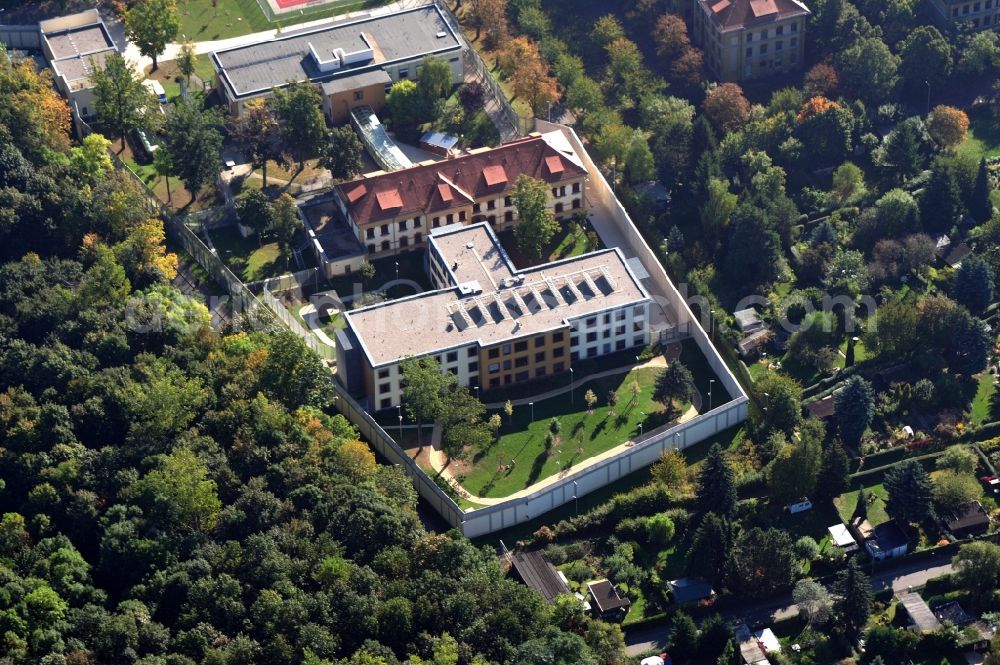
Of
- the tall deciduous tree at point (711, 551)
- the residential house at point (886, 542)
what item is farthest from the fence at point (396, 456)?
the residential house at point (886, 542)

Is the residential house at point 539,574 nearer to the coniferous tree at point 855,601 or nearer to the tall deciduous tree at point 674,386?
the tall deciduous tree at point 674,386

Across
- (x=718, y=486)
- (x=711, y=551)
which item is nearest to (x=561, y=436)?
(x=718, y=486)

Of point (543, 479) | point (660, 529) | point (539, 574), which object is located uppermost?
point (543, 479)

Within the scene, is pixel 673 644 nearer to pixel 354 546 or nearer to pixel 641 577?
pixel 641 577

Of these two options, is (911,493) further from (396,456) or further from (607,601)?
(396,456)

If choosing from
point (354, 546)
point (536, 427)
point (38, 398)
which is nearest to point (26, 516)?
point (38, 398)

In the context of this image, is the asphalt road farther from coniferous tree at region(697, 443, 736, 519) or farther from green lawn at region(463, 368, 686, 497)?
green lawn at region(463, 368, 686, 497)

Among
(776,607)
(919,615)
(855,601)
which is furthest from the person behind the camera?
(776,607)
